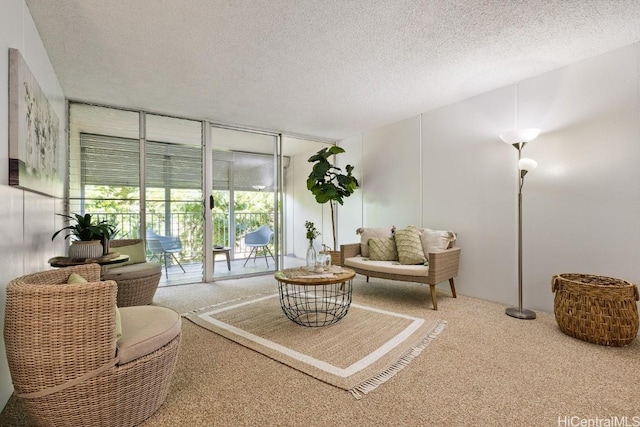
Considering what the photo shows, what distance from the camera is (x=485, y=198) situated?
3473 millimetres

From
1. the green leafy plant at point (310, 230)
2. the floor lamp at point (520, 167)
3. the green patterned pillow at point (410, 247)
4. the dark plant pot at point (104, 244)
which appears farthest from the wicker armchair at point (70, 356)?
the floor lamp at point (520, 167)

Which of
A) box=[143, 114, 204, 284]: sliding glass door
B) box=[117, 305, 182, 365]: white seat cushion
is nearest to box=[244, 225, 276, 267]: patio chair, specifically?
box=[143, 114, 204, 284]: sliding glass door

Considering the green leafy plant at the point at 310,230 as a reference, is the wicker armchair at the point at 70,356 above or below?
below

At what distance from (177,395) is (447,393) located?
4.75 feet

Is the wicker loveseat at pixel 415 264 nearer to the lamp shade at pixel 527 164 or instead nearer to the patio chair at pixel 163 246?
the lamp shade at pixel 527 164

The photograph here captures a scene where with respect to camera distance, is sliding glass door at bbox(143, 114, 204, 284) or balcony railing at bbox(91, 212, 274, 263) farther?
sliding glass door at bbox(143, 114, 204, 284)

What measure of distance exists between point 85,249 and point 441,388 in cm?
263

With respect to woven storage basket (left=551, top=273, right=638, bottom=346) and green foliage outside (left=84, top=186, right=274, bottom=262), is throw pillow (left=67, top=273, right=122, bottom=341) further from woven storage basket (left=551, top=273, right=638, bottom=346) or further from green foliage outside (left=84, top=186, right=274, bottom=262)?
woven storage basket (left=551, top=273, right=638, bottom=346)

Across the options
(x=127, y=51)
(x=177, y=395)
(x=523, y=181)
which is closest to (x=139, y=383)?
(x=177, y=395)

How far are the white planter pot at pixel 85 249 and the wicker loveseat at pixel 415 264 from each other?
2.50 m

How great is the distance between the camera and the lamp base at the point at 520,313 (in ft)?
9.14

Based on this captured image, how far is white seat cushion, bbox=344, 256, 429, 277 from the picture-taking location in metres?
3.09

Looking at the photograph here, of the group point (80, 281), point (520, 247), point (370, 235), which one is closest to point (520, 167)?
point (520, 247)

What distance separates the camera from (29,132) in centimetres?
195
